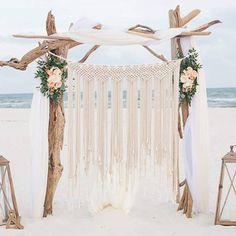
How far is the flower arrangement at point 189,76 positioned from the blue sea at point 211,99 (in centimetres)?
1989

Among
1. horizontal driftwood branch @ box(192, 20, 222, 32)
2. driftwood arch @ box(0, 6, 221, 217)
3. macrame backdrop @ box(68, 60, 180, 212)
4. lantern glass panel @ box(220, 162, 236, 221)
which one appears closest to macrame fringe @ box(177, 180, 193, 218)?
driftwood arch @ box(0, 6, 221, 217)

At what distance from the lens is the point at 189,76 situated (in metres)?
5.34

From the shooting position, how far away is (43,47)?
17.4 feet

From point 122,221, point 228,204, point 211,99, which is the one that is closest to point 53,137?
point 122,221

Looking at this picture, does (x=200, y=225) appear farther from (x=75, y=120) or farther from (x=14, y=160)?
(x=14, y=160)

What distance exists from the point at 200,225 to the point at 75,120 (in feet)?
5.07

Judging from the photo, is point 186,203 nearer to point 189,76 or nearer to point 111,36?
point 189,76

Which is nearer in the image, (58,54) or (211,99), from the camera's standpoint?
(58,54)

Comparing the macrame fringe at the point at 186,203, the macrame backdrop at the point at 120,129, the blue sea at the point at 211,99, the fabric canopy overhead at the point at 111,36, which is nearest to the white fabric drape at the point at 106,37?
the fabric canopy overhead at the point at 111,36

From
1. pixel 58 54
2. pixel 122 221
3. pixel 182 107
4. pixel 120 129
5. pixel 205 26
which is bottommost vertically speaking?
pixel 122 221

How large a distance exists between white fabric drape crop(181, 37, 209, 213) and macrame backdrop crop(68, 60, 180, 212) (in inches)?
6.3

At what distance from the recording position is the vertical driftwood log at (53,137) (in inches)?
213

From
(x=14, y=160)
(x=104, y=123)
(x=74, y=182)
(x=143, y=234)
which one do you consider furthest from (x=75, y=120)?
(x=14, y=160)

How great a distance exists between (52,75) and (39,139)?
2.04 feet
